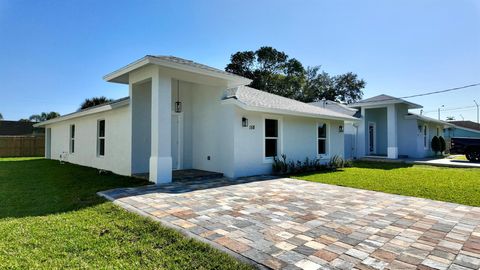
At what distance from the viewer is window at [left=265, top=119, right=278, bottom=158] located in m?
10.9

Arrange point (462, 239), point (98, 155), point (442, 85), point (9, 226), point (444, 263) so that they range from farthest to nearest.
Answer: point (442, 85), point (98, 155), point (9, 226), point (462, 239), point (444, 263)

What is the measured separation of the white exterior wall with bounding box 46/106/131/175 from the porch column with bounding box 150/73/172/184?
86.6 inches

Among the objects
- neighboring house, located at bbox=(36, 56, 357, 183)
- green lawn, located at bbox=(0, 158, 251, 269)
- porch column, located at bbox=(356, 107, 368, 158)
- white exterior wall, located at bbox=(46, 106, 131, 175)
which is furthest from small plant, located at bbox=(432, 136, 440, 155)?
green lawn, located at bbox=(0, 158, 251, 269)

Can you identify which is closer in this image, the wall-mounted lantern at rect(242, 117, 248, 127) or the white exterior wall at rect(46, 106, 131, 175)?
the wall-mounted lantern at rect(242, 117, 248, 127)

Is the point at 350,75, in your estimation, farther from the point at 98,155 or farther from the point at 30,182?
A: the point at 30,182

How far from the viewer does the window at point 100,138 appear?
12.0 metres

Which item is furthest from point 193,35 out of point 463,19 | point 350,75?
point 350,75

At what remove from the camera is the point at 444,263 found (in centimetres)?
303

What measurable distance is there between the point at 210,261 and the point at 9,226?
11.6ft

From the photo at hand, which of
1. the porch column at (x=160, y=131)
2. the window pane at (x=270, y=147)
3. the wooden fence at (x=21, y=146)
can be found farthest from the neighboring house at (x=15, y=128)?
the window pane at (x=270, y=147)

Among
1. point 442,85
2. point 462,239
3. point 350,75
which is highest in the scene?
point 350,75

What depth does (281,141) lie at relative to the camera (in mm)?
11297

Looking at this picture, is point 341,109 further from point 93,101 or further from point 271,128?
point 93,101

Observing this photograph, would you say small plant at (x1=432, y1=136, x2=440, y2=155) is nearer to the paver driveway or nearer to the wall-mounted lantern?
the paver driveway
